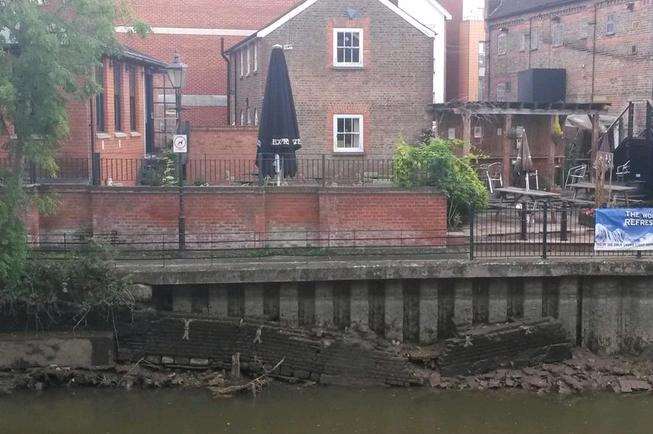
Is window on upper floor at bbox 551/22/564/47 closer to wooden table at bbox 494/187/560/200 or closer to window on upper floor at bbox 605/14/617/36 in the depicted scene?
window on upper floor at bbox 605/14/617/36

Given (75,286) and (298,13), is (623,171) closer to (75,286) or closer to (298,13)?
(298,13)

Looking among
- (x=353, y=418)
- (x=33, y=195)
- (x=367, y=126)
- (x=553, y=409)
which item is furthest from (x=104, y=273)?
(x=367, y=126)

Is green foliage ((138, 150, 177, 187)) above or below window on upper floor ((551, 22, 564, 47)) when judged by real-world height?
below

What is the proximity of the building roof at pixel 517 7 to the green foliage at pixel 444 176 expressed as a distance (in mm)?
19418

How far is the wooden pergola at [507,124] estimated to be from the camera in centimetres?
3025

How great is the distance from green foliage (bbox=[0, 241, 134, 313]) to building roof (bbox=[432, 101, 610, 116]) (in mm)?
16105

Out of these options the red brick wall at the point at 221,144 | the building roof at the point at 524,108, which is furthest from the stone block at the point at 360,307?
the building roof at the point at 524,108

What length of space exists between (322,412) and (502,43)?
104 ft

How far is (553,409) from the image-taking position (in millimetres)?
15547

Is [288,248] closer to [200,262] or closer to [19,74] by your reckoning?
[200,262]

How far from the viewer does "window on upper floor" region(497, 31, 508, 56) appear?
4322cm

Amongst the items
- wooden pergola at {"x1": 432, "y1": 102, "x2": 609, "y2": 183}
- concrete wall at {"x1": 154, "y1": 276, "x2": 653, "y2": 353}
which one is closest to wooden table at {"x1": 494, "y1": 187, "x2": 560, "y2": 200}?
wooden pergola at {"x1": 432, "y1": 102, "x2": 609, "y2": 183}

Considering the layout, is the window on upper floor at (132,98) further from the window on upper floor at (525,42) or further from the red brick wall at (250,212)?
the window on upper floor at (525,42)

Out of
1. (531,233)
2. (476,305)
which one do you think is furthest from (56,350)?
(531,233)
